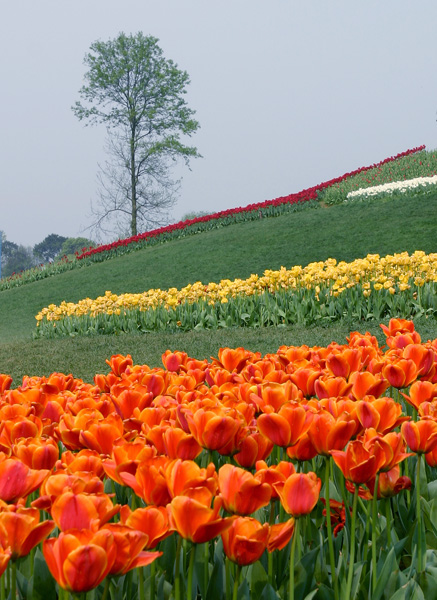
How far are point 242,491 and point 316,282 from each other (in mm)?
7897

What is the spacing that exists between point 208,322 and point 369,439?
7899 mm

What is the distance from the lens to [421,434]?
1.29 metres

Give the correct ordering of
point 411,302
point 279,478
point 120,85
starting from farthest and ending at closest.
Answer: point 120,85 → point 411,302 → point 279,478

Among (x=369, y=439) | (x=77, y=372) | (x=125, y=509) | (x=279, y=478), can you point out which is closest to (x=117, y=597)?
(x=125, y=509)

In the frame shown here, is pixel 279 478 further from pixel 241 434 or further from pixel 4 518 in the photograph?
pixel 4 518

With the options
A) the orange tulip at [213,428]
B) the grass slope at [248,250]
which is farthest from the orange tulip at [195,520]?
the grass slope at [248,250]

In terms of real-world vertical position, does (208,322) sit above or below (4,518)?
below

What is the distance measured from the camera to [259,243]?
19.2m

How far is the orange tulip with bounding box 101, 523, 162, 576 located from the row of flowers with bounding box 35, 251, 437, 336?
721 cm

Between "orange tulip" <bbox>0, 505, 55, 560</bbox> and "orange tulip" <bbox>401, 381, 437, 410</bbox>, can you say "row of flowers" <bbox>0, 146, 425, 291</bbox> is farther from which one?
"orange tulip" <bbox>0, 505, 55, 560</bbox>

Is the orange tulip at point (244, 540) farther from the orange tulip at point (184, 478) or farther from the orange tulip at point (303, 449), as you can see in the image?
the orange tulip at point (303, 449)

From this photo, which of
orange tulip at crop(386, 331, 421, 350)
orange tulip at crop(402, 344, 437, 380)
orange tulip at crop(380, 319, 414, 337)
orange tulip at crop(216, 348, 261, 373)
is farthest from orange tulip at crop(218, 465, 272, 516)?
orange tulip at crop(380, 319, 414, 337)

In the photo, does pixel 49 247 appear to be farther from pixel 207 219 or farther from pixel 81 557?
pixel 81 557

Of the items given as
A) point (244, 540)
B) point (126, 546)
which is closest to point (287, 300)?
point (244, 540)
